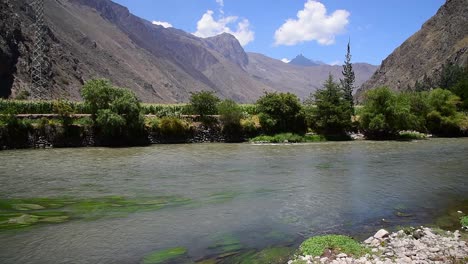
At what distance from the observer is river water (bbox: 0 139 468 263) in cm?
1449

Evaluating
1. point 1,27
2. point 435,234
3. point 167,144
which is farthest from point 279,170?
point 1,27

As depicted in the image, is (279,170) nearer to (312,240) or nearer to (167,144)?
(312,240)

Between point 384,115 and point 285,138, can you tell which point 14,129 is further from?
point 384,115

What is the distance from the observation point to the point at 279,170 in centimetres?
3238

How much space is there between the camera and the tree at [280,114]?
63000 mm

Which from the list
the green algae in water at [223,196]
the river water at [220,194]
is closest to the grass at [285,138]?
the river water at [220,194]

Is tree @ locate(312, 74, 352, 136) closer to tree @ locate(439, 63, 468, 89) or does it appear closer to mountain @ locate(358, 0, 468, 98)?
tree @ locate(439, 63, 468, 89)

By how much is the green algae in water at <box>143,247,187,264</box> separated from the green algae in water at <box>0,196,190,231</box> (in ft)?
16.4

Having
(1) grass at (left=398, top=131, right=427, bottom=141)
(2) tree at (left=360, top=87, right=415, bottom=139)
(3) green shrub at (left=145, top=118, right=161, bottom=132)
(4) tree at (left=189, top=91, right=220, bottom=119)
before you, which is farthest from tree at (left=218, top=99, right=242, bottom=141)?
(1) grass at (left=398, top=131, right=427, bottom=141)

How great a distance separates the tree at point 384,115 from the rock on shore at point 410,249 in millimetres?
49185

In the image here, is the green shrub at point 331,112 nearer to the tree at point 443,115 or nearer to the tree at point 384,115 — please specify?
the tree at point 384,115

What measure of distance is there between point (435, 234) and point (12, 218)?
16.9 metres

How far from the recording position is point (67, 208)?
18.7 meters

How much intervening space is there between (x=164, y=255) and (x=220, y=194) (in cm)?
958
